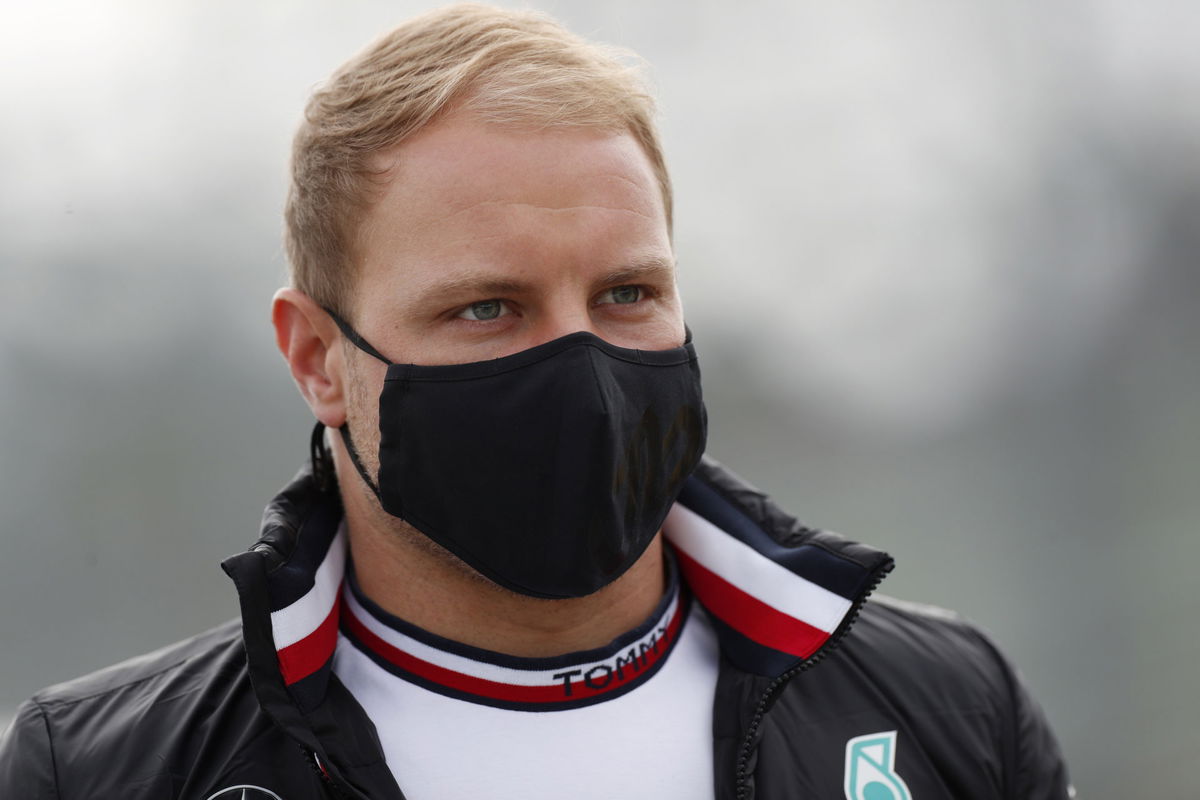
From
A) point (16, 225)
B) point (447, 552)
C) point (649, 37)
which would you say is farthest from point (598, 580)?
point (649, 37)

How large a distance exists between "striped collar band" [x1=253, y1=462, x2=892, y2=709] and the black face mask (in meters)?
0.21

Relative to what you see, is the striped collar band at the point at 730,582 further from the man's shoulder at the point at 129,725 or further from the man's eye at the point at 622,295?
the man's eye at the point at 622,295

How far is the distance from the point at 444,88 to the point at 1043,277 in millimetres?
3555

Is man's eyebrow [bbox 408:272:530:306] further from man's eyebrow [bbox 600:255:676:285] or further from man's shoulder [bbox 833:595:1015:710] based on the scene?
man's shoulder [bbox 833:595:1015:710]

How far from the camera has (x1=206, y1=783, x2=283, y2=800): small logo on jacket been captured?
1.65 metres

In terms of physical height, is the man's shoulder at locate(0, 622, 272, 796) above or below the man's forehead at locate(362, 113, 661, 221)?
below

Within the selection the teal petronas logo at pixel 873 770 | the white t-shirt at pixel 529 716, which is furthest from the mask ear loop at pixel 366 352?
the teal petronas logo at pixel 873 770

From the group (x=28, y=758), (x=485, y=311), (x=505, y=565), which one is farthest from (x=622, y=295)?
(x=28, y=758)

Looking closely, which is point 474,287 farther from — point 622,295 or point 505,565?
point 505,565

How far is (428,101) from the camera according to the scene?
6.13 ft

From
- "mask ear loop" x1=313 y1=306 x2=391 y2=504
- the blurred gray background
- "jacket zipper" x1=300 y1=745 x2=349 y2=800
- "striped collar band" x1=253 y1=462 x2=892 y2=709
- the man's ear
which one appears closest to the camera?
"jacket zipper" x1=300 y1=745 x2=349 y2=800

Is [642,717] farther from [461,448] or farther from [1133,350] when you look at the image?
[1133,350]

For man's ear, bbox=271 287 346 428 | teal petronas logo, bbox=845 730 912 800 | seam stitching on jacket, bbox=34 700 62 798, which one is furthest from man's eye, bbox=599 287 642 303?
seam stitching on jacket, bbox=34 700 62 798

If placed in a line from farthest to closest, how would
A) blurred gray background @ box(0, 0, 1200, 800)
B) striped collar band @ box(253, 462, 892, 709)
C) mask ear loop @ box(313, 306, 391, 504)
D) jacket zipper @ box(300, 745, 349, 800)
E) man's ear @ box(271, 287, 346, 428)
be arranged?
blurred gray background @ box(0, 0, 1200, 800) → man's ear @ box(271, 287, 346, 428) → mask ear loop @ box(313, 306, 391, 504) → striped collar band @ box(253, 462, 892, 709) → jacket zipper @ box(300, 745, 349, 800)
